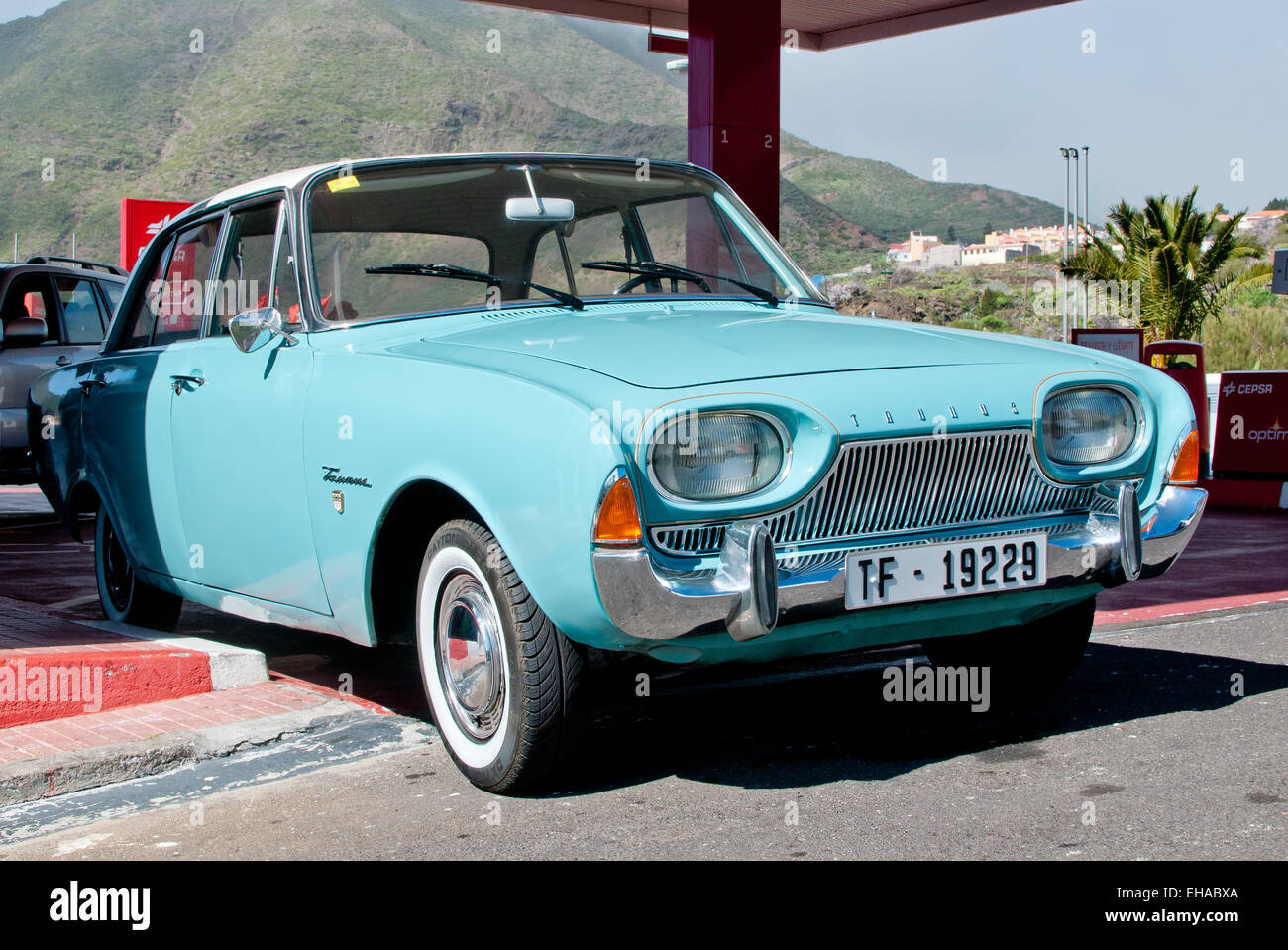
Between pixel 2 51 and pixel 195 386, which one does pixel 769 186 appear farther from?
pixel 2 51

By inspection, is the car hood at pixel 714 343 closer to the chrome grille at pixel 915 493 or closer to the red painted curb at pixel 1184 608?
the chrome grille at pixel 915 493

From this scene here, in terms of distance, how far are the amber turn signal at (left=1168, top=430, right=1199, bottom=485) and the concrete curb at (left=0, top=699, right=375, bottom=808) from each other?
255 cm

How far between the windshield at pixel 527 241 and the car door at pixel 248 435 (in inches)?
8.5

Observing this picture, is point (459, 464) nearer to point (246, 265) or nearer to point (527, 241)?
point (527, 241)

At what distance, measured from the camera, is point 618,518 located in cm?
311

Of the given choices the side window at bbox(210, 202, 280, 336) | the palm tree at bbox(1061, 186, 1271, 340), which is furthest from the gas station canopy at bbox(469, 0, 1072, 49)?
the palm tree at bbox(1061, 186, 1271, 340)

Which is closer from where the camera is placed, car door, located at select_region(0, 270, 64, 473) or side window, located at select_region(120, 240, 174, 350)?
side window, located at select_region(120, 240, 174, 350)

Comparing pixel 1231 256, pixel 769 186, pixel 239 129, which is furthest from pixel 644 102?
pixel 769 186

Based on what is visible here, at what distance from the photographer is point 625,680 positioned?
495cm

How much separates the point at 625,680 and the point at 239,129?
12670 cm

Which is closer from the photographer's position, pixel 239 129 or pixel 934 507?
pixel 934 507

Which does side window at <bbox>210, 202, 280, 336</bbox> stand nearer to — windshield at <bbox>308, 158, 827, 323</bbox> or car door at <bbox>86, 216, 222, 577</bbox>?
car door at <bbox>86, 216, 222, 577</bbox>

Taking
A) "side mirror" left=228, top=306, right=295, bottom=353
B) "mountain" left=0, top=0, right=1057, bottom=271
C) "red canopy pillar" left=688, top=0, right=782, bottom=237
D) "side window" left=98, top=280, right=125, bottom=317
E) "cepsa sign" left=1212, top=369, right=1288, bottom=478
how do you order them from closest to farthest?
"side mirror" left=228, top=306, right=295, bottom=353, "red canopy pillar" left=688, top=0, right=782, bottom=237, "side window" left=98, top=280, right=125, bottom=317, "cepsa sign" left=1212, top=369, right=1288, bottom=478, "mountain" left=0, top=0, right=1057, bottom=271

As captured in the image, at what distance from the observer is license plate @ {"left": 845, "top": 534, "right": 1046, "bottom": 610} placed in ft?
11.0
